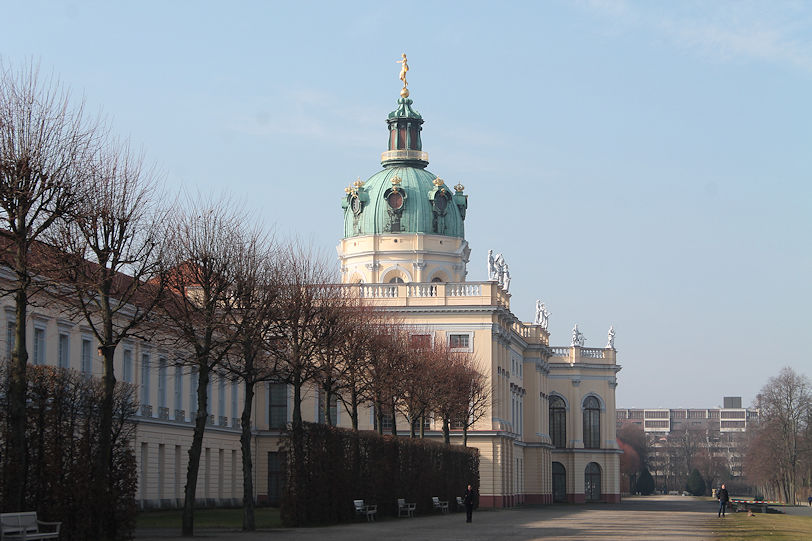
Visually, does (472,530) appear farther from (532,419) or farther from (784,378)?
(784,378)

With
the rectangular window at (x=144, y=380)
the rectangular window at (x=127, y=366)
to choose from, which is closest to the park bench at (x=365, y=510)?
the rectangular window at (x=127, y=366)

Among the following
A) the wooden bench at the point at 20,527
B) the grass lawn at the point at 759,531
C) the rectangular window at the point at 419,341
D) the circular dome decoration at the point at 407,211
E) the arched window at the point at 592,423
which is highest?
the circular dome decoration at the point at 407,211

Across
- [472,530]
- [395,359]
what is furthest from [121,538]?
[395,359]

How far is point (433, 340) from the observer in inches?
3590

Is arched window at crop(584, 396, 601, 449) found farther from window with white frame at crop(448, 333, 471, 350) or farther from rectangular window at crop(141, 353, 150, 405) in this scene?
rectangular window at crop(141, 353, 150, 405)

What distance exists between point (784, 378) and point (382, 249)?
55.6 metres

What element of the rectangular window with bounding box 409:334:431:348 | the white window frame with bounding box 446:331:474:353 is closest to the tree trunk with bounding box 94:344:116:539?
the rectangular window with bounding box 409:334:431:348

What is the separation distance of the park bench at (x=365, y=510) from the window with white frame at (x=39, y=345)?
14.6 metres

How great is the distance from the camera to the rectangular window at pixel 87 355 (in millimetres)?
63781

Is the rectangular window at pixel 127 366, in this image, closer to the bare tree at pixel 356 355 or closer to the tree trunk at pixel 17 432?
the bare tree at pixel 356 355

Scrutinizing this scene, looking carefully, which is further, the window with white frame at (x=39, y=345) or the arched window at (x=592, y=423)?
the arched window at (x=592, y=423)

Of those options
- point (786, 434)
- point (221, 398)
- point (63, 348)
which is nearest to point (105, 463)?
point (63, 348)

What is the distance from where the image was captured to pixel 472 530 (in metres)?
50.7

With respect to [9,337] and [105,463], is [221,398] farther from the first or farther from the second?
[105,463]
